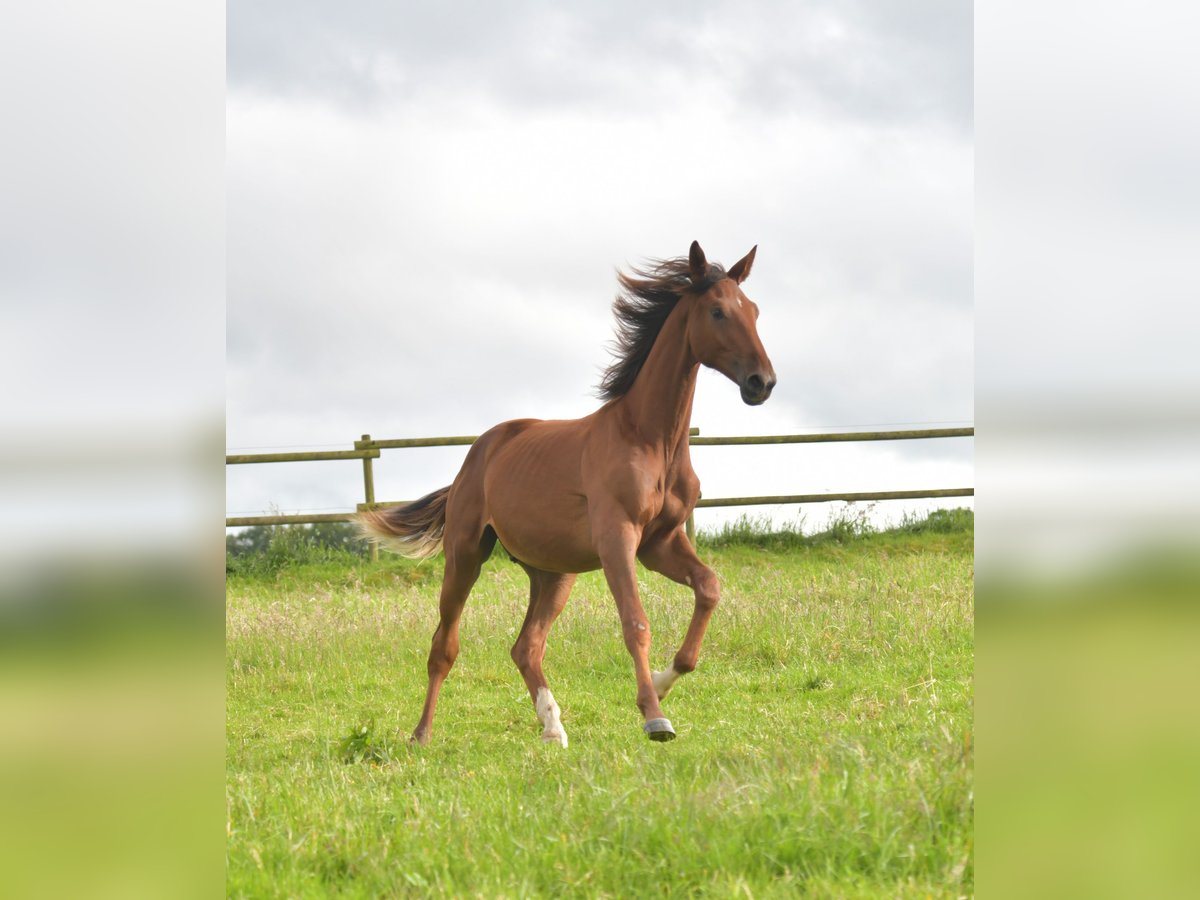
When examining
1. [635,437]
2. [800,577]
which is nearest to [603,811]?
[635,437]

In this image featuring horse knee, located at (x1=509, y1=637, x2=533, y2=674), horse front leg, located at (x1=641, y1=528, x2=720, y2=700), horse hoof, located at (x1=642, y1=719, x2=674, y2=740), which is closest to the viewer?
horse hoof, located at (x1=642, y1=719, x2=674, y2=740)

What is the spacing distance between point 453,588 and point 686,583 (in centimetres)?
180

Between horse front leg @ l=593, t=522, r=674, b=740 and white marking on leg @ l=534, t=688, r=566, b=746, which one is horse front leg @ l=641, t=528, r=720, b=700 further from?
white marking on leg @ l=534, t=688, r=566, b=746

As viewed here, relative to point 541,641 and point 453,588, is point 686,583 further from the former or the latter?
point 453,588

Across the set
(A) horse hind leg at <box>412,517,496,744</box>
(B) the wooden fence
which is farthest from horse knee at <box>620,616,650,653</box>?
(B) the wooden fence

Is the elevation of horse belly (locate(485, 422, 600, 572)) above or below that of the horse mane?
below

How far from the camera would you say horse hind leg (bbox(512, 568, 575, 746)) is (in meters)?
6.62

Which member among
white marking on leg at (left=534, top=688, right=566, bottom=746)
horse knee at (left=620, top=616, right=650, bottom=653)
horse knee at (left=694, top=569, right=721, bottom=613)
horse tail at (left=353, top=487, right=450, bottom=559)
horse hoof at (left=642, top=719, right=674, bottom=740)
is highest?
horse tail at (left=353, top=487, right=450, bottom=559)

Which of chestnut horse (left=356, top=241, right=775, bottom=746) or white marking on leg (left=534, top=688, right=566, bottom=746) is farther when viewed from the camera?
white marking on leg (left=534, top=688, right=566, bottom=746)

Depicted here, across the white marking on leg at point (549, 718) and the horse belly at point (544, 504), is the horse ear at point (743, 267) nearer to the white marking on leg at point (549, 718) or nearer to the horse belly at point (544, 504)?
the horse belly at point (544, 504)

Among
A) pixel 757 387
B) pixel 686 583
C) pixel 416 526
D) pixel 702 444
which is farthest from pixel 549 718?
pixel 702 444

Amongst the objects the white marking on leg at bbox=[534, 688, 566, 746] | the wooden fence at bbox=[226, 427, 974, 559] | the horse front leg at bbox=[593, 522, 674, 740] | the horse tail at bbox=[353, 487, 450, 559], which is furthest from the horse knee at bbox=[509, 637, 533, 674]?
the wooden fence at bbox=[226, 427, 974, 559]

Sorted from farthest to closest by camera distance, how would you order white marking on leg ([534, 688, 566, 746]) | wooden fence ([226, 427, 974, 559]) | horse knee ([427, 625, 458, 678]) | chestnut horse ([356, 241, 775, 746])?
1. wooden fence ([226, 427, 974, 559])
2. horse knee ([427, 625, 458, 678])
3. white marking on leg ([534, 688, 566, 746])
4. chestnut horse ([356, 241, 775, 746])
